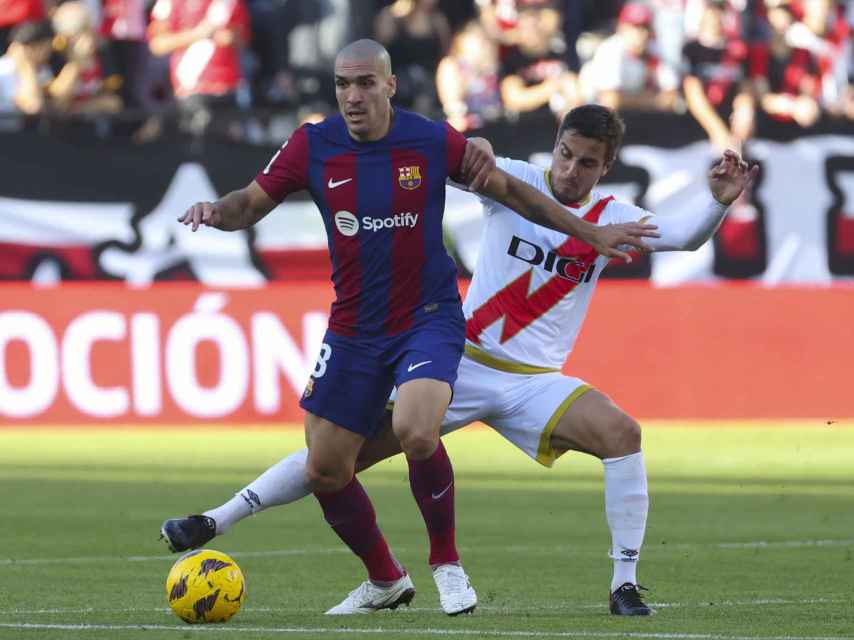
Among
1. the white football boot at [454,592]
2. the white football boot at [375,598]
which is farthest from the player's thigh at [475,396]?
the white football boot at [454,592]

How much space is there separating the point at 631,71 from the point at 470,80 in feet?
5.58

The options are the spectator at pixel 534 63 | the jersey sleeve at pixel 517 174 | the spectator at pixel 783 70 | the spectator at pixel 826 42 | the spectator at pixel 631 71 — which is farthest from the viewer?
the spectator at pixel 826 42

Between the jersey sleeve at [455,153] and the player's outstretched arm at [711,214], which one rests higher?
the jersey sleeve at [455,153]

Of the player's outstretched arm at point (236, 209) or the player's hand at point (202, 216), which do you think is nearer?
the player's hand at point (202, 216)

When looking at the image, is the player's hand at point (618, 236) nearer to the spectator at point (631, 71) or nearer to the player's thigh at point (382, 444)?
the player's thigh at point (382, 444)

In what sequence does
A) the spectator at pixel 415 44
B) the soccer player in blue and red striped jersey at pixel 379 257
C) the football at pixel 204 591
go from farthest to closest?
the spectator at pixel 415 44 < the soccer player in blue and red striped jersey at pixel 379 257 < the football at pixel 204 591

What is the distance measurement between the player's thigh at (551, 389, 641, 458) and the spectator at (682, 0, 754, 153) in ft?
40.3

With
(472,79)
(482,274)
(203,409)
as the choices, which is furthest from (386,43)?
(482,274)

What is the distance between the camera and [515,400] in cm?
847

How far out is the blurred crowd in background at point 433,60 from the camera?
1936 centimetres

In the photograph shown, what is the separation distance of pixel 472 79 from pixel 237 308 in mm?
3658

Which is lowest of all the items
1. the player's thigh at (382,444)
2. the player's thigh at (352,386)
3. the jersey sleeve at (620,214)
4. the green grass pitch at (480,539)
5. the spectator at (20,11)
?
the green grass pitch at (480,539)

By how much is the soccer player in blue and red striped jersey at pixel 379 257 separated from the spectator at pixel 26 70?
11625 mm

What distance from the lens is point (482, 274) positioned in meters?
8.91
